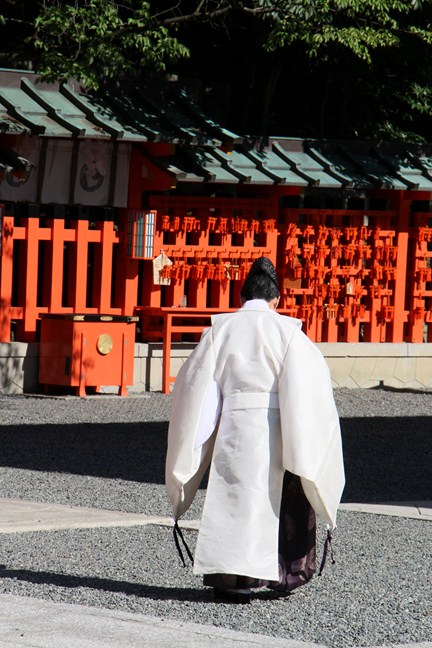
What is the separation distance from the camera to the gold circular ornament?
13820 millimetres

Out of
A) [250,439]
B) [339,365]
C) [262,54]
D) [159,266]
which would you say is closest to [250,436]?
[250,439]

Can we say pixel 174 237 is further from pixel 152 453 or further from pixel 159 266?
pixel 152 453

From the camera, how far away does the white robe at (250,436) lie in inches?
224

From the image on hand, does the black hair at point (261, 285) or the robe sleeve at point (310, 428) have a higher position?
the black hair at point (261, 285)

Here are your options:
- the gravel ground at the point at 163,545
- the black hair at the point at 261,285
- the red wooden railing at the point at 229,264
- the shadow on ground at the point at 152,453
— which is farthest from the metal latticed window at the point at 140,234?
the black hair at the point at 261,285

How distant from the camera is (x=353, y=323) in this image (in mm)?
16500

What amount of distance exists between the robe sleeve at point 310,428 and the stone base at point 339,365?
8535mm

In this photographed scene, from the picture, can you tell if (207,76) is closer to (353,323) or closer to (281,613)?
(353,323)

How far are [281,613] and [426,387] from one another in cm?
1143

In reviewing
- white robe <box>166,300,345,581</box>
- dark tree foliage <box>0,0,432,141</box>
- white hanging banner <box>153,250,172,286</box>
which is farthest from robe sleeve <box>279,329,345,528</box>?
white hanging banner <box>153,250,172,286</box>

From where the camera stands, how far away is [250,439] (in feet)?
18.9

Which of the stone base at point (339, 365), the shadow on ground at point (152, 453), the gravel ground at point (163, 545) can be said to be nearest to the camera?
the gravel ground at point (163, 545)

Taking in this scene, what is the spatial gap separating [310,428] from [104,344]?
8.29 metres

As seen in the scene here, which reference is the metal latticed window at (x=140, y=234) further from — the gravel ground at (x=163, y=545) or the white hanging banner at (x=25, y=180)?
the gravel ground at (x=163, y=545)
